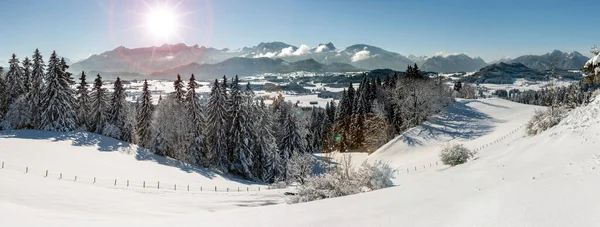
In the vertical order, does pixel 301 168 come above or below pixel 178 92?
below

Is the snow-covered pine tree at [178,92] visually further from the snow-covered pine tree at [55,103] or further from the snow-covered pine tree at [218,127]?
the snow-covered pine tree at [55,103]

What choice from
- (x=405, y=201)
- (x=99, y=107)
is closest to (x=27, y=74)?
(x=99, y=107)

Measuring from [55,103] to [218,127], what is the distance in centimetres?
2395

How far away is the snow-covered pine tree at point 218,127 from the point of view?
47.2 m

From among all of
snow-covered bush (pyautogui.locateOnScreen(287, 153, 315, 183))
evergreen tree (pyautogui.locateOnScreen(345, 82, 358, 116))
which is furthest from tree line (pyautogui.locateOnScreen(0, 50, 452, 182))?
evergreen tree (pyautogui.locateOnScreen(345, 82, 358, 116))

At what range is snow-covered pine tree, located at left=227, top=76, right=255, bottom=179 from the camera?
46.8 m

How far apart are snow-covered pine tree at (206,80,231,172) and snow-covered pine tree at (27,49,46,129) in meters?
25.3

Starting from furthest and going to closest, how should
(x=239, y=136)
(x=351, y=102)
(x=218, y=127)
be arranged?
(x=351, y=102)
(x=218, y=127)
(x=239, y=136)

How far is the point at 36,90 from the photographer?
49.8 metres

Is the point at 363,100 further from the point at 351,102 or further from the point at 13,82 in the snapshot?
the point at 13,82

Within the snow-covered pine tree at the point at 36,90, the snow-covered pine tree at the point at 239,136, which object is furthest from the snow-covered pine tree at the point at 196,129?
the snow-covered pine tree at the point at 36,90

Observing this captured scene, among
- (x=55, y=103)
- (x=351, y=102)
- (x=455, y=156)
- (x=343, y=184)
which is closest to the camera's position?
(x=343, y=184)

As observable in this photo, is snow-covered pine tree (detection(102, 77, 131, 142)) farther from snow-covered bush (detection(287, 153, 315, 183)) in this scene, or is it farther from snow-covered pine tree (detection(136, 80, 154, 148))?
snow-covered bush (detection(287, 153, 315, 183))

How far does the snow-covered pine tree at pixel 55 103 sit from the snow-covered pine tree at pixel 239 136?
948 inches
